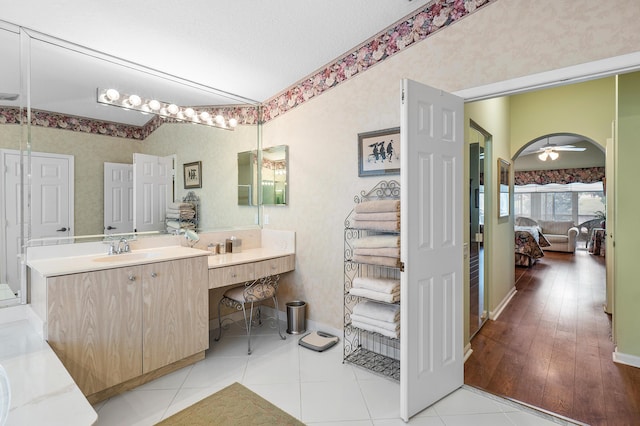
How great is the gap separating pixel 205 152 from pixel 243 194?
0.62 meters

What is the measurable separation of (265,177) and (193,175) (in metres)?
0.84

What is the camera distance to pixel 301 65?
3.07 metres

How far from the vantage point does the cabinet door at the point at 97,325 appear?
6.25 feet

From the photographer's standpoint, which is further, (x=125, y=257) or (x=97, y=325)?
(x=125, y=257)

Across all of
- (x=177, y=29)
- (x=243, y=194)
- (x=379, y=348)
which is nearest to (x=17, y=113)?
(x=177, y=29)

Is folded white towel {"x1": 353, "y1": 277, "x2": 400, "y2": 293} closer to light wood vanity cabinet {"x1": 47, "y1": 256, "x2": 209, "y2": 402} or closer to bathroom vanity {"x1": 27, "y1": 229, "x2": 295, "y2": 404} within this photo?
bathroom vanity {"x1": 27, "y1": 229, "x2": 295, "y2": 404}

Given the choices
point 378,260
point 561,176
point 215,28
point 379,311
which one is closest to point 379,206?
point 378,260

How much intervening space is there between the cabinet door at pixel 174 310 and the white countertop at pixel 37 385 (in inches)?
24.0

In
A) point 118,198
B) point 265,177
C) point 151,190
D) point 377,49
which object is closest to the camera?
point 118,198

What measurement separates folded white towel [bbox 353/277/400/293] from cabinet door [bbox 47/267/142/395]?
1.62 meters

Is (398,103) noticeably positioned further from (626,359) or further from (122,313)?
(626,359)

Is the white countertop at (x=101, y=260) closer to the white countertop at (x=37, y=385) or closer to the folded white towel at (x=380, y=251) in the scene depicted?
the white countertop at (x=37, y=385)

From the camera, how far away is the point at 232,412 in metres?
2.02

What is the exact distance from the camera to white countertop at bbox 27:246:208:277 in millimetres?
1982
